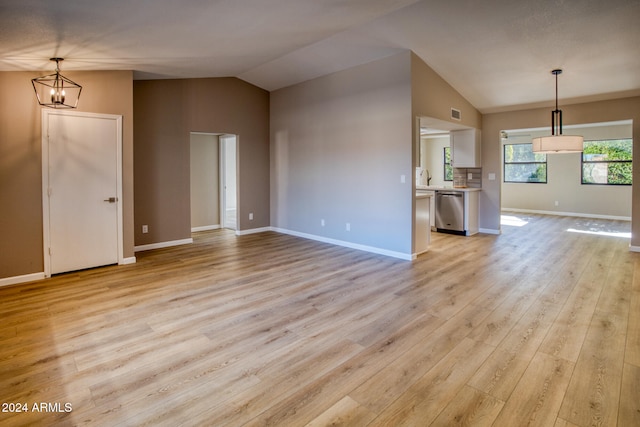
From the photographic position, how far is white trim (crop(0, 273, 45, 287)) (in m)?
4.05

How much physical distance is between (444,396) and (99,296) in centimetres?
347

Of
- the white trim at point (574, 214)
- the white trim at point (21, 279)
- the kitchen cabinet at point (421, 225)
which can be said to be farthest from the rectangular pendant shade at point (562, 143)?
the white trim at point (21, 279)

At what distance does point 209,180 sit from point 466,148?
18.3 feet

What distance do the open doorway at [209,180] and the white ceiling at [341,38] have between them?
1970 mm

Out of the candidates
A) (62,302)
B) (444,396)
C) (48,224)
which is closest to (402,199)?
(444,396)

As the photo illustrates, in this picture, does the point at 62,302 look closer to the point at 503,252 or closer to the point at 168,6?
the point at 168,6

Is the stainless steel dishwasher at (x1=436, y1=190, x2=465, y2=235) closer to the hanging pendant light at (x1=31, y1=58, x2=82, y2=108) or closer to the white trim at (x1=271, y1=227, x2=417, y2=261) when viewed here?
the white trim at (x1=271, y1=227, x2=417, y2=261)

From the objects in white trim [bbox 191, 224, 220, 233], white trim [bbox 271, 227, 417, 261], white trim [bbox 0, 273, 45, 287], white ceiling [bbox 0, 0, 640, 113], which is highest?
white ceiling [bbox 0, 0, 640, 113]

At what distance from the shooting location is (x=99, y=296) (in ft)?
12.2

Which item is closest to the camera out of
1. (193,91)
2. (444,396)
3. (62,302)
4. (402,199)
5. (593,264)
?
(444,396)

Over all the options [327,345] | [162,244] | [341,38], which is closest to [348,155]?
[341,38]

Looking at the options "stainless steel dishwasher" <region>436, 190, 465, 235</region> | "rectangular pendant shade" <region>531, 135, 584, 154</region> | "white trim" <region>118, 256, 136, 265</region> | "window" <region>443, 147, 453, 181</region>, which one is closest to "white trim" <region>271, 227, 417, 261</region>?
"rectangular pendant shade" <region>531, 135, 584, 154</region>

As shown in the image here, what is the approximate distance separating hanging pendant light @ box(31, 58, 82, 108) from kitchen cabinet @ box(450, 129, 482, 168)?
21.9 ft

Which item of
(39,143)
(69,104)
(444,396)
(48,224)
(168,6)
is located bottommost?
(444,396)
